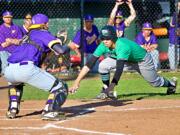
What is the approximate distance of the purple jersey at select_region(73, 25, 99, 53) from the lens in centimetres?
1598

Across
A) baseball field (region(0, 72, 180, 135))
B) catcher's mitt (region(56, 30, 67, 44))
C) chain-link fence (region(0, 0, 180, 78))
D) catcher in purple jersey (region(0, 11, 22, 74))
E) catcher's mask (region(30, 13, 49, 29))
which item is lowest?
baseball field (region(0, 72, 180, 135))

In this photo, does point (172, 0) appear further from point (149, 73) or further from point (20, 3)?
point (149, 73)

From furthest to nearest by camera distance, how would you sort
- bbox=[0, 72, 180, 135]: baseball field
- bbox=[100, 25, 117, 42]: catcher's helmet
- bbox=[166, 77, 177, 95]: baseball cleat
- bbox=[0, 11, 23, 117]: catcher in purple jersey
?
bbox=[0, 11, 23, 117]: catcher in purple jersey
bbox=[166, 77, 177, 95]: baseball cleat
bbox=[100, 25, 117, 42]: catcher's helmet
bbox=[0, 72, 180, 135]: baseball field

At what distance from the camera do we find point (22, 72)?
805cm

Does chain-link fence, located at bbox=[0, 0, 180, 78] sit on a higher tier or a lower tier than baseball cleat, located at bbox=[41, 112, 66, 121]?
higher

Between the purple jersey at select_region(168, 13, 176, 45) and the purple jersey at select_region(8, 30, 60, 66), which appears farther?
the purple jersey at select_region(168, 13, 176, 45)

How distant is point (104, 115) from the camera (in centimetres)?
866

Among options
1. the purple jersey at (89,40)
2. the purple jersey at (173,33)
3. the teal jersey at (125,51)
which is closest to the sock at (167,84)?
the teal jersey at (125,51)

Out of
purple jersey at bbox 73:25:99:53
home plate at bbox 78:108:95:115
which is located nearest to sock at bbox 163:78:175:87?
home plate at bbox 78:108:95:115

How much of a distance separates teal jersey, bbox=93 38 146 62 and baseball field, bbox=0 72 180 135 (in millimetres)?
871

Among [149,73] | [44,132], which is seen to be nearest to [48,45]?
[44,132]

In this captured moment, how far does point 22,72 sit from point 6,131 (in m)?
1.00

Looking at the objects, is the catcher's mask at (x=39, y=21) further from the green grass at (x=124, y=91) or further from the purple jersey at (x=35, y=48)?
the green grass at (x=124, y=91)

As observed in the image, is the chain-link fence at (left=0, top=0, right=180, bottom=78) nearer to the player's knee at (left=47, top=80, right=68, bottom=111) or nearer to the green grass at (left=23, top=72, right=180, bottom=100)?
the green grass at (left=23, top=72, right=180, bottom=100)
